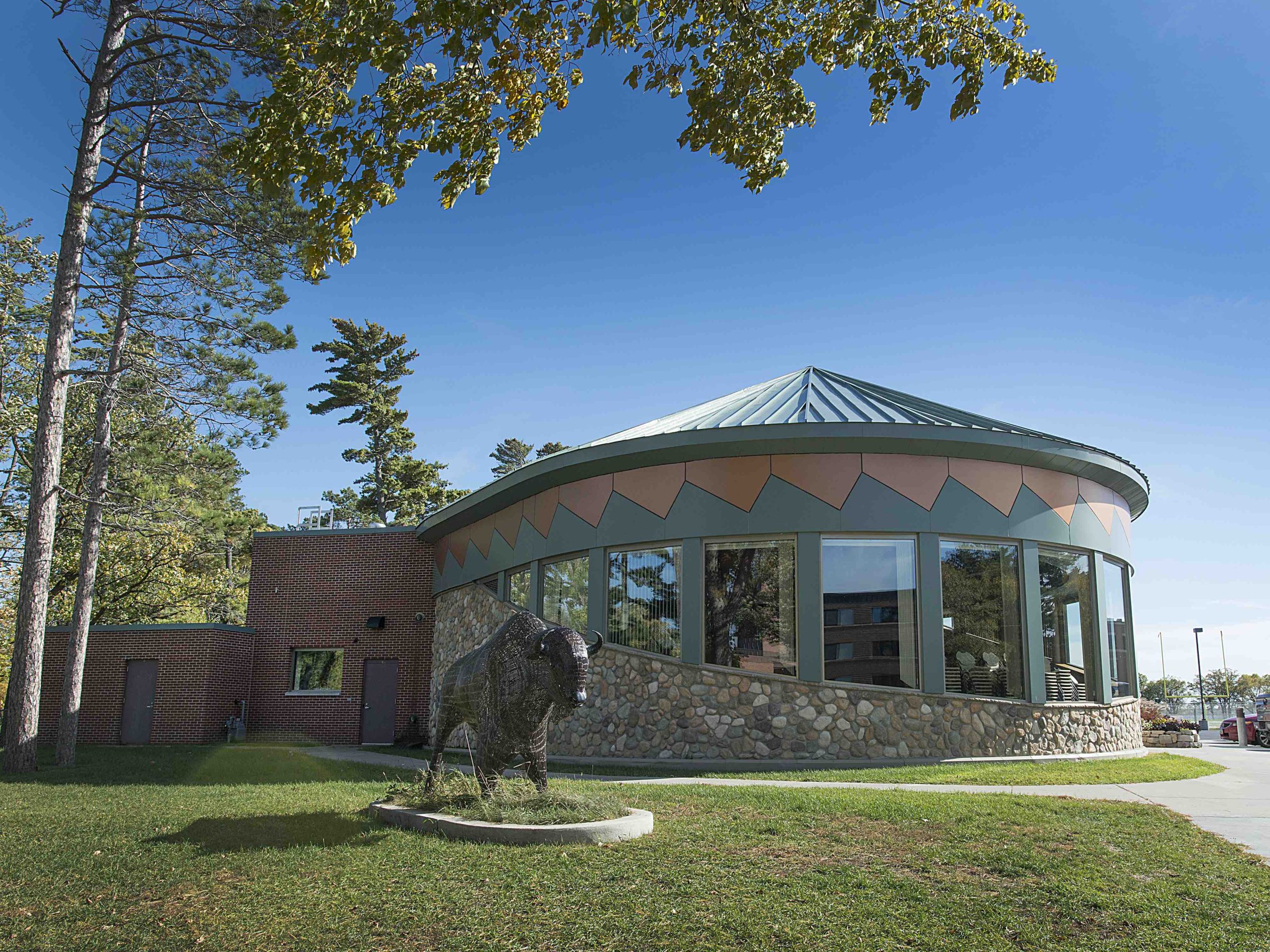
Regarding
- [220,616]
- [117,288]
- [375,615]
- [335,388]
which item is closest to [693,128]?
[117,288]

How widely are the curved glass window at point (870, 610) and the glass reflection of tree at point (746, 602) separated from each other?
0.64 meters

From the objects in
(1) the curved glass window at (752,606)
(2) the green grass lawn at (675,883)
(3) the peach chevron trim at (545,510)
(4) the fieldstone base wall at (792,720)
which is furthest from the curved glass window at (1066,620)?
(3) the peach chevron trim at (545,510)

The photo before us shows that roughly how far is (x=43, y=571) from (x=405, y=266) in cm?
766

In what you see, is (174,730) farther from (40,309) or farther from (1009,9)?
(1009,9)

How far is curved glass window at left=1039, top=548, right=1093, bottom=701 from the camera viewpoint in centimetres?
1370

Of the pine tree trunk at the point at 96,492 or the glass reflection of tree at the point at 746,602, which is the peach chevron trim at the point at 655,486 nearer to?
the glass reflection of tree at the point at 746,602

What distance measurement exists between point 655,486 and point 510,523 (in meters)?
4.20

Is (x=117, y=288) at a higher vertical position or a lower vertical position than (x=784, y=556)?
higher

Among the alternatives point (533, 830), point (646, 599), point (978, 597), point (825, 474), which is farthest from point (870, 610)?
point (533, 830)

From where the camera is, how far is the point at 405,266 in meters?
15.0

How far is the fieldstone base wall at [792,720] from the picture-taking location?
12.5 meters

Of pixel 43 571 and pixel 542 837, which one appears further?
pixel 43 571

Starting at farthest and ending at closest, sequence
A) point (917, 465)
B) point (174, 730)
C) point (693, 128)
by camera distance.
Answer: point (174, 730), point (917, 465), point (693, 128)

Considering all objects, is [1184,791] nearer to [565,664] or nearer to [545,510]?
[565,664]
